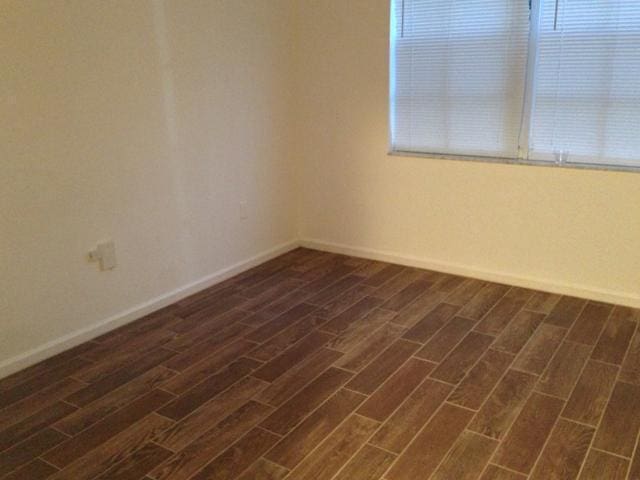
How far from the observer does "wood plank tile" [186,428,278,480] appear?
6.23ft

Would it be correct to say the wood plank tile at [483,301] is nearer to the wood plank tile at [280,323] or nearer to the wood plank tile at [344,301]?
the wood plank tile at [344,301]

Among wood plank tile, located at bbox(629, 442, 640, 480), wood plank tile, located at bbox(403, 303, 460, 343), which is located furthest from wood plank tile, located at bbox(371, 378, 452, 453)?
wood plank tile, located at bbox(629, 442, 640, 480)

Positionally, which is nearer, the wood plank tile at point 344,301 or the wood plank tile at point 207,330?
the wood plank tile at point 207,330

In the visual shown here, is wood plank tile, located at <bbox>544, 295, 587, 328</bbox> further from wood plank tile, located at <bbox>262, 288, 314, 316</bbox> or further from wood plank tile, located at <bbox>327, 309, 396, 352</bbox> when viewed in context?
wood plank tile, located at <bbox>262, 288, 314, 316</bbox>

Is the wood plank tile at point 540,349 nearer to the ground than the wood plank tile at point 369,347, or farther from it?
nearer to the ground

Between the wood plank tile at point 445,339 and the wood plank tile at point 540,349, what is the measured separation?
311 millimetres

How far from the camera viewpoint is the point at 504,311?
122 inches

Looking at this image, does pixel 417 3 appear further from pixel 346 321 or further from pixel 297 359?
A: pixel 297 359

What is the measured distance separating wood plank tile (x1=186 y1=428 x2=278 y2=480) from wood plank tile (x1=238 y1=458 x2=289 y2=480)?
25 millimetres

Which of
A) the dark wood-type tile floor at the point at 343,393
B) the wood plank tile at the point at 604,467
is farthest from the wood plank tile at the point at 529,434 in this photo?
the wood plank tile at the point at 604,467

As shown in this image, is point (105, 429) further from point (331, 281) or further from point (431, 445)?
point (331, 281)

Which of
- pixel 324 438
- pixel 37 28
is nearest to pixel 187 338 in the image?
pixel 324 438

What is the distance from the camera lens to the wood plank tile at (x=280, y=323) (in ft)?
9.45

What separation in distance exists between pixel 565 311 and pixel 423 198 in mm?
1137
